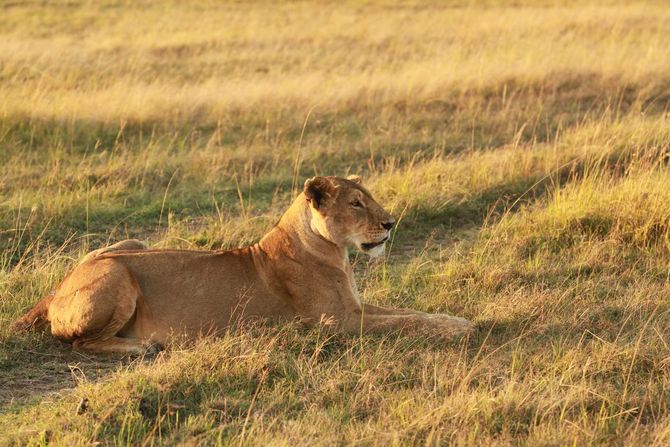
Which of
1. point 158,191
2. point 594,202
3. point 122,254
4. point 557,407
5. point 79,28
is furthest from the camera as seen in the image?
point 79,28

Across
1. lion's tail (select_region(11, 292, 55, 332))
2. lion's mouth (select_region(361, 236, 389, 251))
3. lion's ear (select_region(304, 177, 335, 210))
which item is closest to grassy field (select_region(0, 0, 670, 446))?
lion's tail (select_region(11, 292, 55, 332))

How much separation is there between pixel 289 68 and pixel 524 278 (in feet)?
32.5

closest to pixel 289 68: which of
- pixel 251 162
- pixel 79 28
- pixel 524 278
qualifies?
pixel 251 162

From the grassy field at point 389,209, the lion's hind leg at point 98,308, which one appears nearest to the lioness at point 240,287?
the lion's hind leg at point 98,308

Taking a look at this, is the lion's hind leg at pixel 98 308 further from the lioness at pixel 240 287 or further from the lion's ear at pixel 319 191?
the lion's ear at pixel 319 191

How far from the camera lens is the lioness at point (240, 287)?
17.5 ft

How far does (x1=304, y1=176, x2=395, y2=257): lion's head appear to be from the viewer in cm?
545

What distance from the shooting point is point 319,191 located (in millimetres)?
5402

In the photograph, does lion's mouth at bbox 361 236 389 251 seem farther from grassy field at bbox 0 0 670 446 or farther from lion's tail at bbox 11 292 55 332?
lion's tail at bbox 11 292 55 332

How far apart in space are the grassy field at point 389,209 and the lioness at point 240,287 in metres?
0.16

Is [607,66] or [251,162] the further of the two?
[607,66]

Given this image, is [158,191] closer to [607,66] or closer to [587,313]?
[587,313]

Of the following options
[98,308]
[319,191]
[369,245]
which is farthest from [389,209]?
[98,308]

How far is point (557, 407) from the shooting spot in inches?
178
